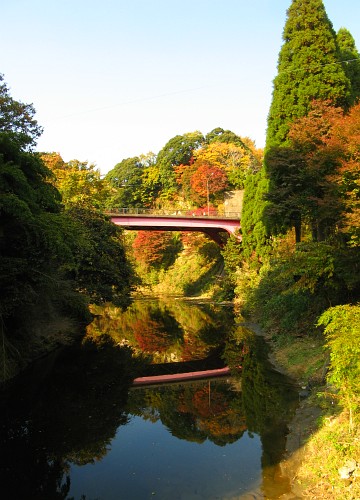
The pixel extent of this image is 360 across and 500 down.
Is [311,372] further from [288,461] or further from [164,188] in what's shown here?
[164,188]

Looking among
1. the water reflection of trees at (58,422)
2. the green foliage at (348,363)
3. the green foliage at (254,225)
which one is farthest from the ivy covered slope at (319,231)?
the water reflection of trees at (58,422)

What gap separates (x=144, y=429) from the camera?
12008 millimetres

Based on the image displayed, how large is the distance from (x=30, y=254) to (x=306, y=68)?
1790 cm

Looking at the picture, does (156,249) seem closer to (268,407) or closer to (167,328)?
(167,328)

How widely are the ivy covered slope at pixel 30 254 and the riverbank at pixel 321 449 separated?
29.8ft

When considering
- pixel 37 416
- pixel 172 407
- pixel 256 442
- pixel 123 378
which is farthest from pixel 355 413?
pixel 123 378

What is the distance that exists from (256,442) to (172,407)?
372cm

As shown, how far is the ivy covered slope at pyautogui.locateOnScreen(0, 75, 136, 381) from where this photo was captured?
46.2 ft

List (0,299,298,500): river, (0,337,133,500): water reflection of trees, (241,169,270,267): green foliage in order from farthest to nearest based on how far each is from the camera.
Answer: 1. (241,169,270,267): green foliage
2. (0,337,133,500): water reflection of trees
3. (0,299,298,500): river

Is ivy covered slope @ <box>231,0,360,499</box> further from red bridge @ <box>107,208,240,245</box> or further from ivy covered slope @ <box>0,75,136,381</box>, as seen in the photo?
red bridge @ <box>107,208,240,245</box>

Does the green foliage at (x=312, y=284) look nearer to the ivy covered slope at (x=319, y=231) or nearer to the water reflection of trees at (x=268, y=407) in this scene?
the ivy covered slope at (x=319, y=231)

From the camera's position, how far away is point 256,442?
10.6m

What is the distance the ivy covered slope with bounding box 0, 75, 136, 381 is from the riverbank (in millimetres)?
9070

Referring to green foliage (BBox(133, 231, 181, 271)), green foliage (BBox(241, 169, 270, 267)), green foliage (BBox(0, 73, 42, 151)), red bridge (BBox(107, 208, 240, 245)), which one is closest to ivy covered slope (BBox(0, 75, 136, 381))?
green foliage (BBox(0, 73, 42, 151))
